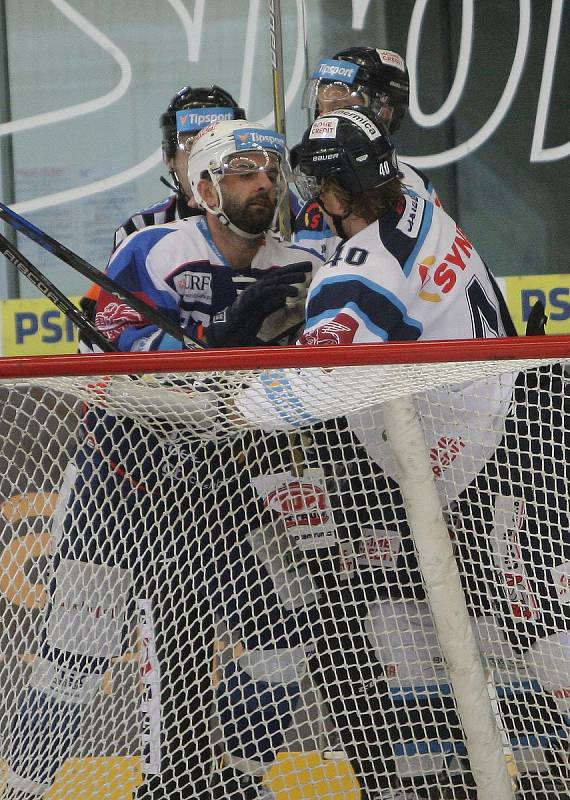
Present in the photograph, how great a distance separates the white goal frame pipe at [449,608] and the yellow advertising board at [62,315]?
279 centimetres

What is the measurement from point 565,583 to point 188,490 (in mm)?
539

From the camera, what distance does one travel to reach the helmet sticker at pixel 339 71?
261 cm

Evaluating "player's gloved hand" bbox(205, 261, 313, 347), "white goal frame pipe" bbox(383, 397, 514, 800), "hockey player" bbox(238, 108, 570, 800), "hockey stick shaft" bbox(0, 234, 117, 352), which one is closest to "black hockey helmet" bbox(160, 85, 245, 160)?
"hockey stick shaft" bbox(0, 234, 117, 352)

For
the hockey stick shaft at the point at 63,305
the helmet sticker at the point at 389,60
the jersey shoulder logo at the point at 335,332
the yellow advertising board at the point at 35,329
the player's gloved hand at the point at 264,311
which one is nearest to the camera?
the jersey shoulder logo at the point at 335,332

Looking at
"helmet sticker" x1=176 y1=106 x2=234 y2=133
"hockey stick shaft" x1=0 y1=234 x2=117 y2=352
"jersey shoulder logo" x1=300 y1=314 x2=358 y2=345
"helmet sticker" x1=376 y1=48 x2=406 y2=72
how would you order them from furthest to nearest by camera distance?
"helmet sticker" x1=376 y1=48 x2=406 y2=72
"helmet sticker" x1=176 y1=106 x2=234 y2=133
"hockey stick shaft" x1=0 y1=234 x2=117 y2=352
"jersey shoulder logo" x1=300 y1=314 x2=358 y2=345

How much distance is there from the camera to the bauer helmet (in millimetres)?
2605

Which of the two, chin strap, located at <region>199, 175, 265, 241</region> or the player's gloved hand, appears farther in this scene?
chin strap, located at <region>199, 175, 265, 241</region>

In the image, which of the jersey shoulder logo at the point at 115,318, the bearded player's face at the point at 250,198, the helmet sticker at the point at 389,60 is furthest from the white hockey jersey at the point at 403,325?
the helmet sticker at the point at 389,60

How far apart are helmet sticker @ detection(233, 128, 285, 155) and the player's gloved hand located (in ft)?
0.93

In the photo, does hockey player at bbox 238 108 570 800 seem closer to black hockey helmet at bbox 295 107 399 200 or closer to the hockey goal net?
the hockey goal net

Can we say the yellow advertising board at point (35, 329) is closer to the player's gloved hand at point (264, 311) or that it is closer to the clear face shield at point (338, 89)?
the clear face shield at point (338, 89)

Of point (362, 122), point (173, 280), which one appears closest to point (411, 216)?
point (362, 122)

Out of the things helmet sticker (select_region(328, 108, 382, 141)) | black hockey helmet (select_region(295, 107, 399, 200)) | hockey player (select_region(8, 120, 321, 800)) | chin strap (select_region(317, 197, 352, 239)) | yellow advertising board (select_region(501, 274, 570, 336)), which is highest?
helmet sticker (select_region(328, 108, 382, 141))

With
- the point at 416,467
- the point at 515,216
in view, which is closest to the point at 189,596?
the point at 416,467
